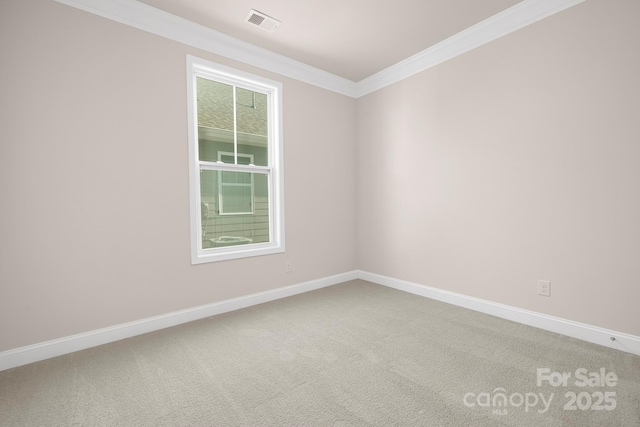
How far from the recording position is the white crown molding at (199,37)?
2.38 metres

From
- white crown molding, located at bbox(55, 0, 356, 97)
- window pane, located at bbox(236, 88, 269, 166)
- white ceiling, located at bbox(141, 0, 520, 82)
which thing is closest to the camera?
white crown molding, located at bbox(55, 0, 356, 97)

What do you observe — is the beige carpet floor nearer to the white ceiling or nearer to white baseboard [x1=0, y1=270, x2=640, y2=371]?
white baseboard [x1=0, y1=270, x2=640, y2=371]

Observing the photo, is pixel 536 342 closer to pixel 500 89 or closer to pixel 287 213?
pixel 500 89

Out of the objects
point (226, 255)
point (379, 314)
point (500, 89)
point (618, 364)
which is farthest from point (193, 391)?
point (500, 89)

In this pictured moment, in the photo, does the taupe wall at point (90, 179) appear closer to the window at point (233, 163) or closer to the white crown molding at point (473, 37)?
the window at point (233, 163)

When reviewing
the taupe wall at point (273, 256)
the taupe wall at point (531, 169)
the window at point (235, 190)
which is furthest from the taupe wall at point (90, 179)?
the taupe wall at point (531, 169)

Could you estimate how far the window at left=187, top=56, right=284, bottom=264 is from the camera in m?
2.94

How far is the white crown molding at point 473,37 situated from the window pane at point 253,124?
1572 mm

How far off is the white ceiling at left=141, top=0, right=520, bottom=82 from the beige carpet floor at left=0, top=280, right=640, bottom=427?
2791 mm

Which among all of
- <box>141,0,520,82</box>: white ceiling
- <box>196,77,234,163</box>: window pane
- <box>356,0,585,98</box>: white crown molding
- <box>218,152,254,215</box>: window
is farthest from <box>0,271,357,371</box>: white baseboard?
<box>356,0,585,98</box>: white crown molding

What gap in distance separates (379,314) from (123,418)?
2.15 m

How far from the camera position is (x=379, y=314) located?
2.95 m

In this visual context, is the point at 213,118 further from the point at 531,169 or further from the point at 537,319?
the point at 537,319

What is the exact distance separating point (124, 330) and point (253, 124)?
93.3 inches
